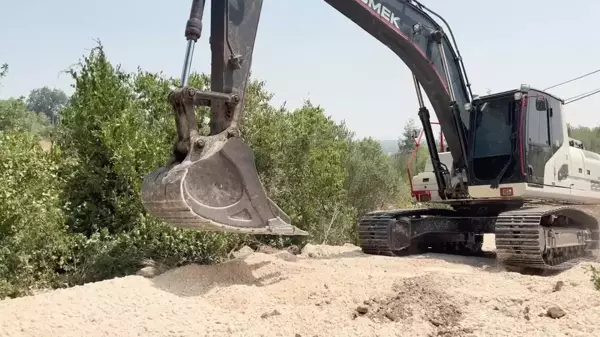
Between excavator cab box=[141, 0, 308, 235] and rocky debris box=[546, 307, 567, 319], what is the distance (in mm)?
2506

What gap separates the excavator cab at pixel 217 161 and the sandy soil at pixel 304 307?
702 millimetres

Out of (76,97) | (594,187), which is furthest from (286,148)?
(594,187)

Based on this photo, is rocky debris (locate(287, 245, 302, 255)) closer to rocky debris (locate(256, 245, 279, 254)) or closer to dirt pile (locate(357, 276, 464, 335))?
rocky debris (locate(256, 245, 279, 254))

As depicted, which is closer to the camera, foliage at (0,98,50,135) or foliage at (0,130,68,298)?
foliage at (0,130,68,298)

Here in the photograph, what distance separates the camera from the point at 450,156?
30.4ft

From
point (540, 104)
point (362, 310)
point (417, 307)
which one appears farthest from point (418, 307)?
point (540, 104)

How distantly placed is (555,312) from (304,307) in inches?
84.0

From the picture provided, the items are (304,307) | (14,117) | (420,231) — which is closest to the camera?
(304,307)

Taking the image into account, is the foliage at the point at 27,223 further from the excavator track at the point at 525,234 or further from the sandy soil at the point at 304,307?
the excavator track at the point at 525,234

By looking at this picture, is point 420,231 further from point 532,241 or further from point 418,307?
point 418,307

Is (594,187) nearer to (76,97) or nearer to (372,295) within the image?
(372,295)

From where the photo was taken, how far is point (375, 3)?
7992 mm

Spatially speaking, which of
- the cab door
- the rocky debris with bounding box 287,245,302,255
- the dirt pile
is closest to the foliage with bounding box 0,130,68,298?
the rocky debris with bounding box 287,245,302,255

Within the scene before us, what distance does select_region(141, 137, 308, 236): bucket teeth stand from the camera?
539 cm
